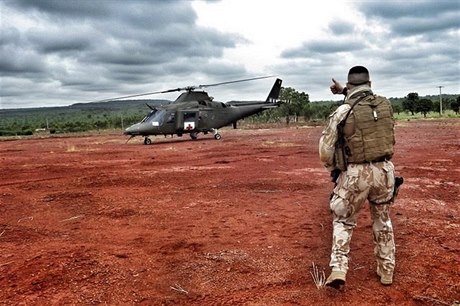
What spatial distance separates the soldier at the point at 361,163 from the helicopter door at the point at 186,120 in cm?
1886

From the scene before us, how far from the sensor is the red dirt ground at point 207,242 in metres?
3.81

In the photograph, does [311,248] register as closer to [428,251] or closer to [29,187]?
[428,251]

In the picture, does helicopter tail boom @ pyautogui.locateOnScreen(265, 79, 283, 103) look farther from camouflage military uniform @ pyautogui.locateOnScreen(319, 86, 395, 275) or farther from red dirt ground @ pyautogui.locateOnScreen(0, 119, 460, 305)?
camouflage military uniform @ pyautogui.locateOnScreen(319, 86, 395, 275)

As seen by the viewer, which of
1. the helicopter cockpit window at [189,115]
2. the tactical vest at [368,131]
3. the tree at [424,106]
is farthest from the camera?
the tree at [424,106]

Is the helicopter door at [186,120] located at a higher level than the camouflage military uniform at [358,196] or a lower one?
higher

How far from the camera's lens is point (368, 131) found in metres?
3.96

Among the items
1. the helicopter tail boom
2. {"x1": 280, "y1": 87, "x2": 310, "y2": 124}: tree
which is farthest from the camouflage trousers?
{"x1": 280, "y1": 87, "x2": 310, "y2": 124}: tree

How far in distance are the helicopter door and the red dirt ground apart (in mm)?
12848

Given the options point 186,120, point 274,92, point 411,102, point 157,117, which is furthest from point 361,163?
point 411,102

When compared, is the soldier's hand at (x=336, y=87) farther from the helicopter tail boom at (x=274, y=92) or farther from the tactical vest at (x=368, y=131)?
the helicopter tail boom at (x=274, y=92)

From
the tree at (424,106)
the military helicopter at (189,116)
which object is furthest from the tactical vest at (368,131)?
the tree at (424,106)

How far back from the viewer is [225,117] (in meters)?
24.9

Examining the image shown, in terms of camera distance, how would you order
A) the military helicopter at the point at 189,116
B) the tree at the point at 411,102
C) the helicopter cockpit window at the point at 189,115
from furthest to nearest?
the tree at the point at 411,102, the helicopter cockpit window at the point at 189,115, the military helicopter at the point at 189,116

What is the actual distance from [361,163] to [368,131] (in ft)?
1.00
